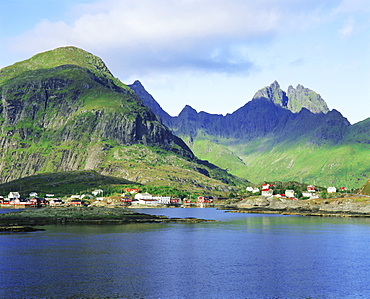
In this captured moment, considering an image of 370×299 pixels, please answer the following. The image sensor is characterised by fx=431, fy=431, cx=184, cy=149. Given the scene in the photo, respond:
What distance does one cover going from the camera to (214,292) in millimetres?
65875

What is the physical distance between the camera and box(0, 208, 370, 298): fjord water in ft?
217

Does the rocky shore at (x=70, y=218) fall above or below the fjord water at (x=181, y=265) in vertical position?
above

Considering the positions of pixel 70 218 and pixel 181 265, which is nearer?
pixel 181 265

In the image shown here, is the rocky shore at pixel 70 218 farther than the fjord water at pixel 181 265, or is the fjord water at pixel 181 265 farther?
the rocky shore at pixel 70 218

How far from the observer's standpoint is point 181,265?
281 ft

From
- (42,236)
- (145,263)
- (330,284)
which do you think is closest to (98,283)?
(145,263)

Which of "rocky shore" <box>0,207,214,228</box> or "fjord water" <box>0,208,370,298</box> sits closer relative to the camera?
"fjord water" <box>0,208,370,298</box>

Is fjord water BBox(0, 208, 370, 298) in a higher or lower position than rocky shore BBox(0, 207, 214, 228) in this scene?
lower

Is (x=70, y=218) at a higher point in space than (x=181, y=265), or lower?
higher

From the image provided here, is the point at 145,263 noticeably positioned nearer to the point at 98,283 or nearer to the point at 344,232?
the point at 98,283

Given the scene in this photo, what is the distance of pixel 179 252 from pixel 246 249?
1759cm

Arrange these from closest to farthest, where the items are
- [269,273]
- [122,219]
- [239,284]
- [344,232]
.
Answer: [239,284] → [269,273] → [344,232] → [122,219]

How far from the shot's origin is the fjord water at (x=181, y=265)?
66.1 metres

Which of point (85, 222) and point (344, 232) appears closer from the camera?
point (344, 232)
